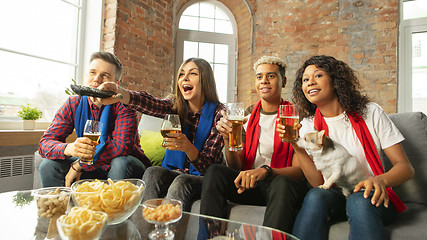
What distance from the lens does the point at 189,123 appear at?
1.97 m

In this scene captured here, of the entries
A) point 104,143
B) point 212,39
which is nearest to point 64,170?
point 104,143

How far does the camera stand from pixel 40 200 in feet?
3.44

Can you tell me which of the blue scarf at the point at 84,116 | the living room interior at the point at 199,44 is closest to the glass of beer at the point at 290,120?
the blue scarf at the point at 84,116

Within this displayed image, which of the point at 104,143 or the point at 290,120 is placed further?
the point at 104,143

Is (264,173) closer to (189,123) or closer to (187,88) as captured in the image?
(189,123)

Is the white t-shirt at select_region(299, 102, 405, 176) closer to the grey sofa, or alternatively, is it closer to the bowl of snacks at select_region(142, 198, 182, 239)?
the grey sofa

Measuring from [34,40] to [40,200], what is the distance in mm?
2694

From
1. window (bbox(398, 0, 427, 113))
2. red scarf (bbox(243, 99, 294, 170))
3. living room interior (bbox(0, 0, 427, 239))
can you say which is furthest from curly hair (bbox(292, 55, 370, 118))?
window (bbox(398, 0, 427, 113))

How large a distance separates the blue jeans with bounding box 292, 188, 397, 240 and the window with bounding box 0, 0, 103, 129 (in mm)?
2949

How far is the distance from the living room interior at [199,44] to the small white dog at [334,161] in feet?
8.25

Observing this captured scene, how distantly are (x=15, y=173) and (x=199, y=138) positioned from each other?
200 cm

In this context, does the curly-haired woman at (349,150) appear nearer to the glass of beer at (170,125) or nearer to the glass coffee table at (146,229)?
the glass coffee table at (146,229)

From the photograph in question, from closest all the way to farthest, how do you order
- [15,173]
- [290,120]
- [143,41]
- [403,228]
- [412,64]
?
[403,228], [290,120], [15,173], [143,41], [412,64]

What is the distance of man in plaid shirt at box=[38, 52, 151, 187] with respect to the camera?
1.74 metres
